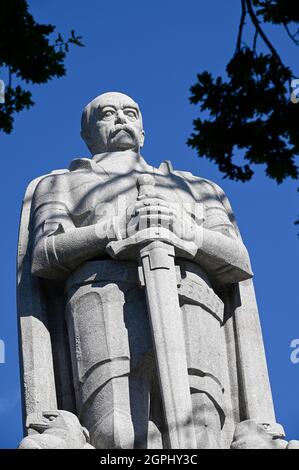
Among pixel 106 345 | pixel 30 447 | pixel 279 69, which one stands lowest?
pixel 30 447

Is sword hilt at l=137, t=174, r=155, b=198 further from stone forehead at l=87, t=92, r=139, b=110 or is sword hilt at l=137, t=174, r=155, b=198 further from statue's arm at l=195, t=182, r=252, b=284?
stone forehead at l=87, t=92, r=139, b=110

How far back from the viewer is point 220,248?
16594 millimetres

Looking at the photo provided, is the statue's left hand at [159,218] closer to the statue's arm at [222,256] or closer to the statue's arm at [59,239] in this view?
the statue's arm at [222,256]

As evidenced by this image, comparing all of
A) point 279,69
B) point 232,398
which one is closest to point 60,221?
point 232,398

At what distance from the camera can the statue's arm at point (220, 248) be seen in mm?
16547

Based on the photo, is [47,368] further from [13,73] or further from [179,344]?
[13,73]

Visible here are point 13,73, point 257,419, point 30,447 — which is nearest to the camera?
point 13,73

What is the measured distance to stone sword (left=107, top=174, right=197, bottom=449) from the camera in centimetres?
1531

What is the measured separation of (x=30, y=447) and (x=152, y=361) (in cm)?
155

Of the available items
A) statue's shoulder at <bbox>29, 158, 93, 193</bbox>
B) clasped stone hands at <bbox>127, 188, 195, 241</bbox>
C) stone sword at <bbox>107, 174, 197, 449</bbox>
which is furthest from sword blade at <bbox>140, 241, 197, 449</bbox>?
statue's shoulder at <bbox>29, 158, 93, 193</bbox>

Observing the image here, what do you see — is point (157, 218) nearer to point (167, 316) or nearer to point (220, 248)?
point (220, 248)

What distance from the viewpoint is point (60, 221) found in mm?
16875

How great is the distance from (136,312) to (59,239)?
106cm

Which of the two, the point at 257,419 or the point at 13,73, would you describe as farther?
the point at 257,419
